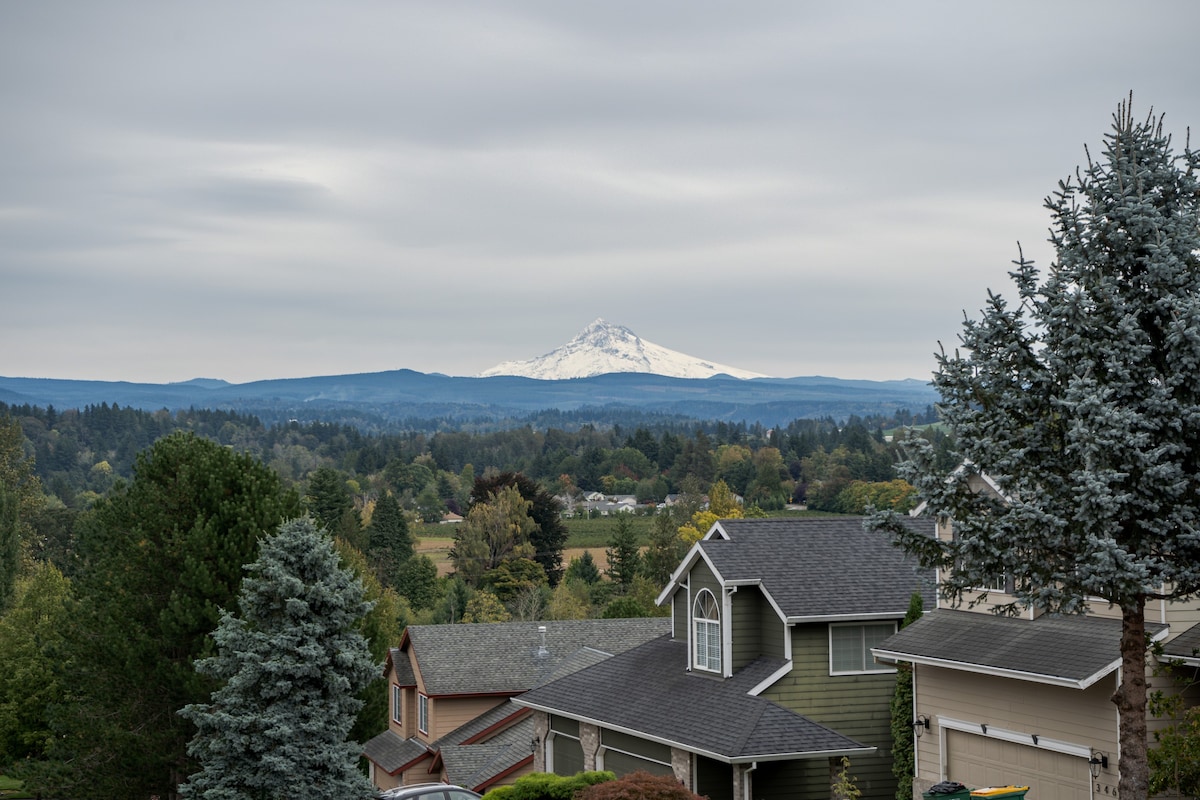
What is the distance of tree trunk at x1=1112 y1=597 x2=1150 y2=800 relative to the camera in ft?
49.2

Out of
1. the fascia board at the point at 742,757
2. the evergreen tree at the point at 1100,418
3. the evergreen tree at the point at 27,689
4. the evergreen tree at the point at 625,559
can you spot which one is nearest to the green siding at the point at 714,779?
the fascia board at the point at 742,757

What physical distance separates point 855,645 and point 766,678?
7.40ft

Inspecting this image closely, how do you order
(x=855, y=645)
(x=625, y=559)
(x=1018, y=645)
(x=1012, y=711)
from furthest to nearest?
(x=625, y=559) < (x=855, y=645) < (x=1012, y=711) < (x=1018, y=645)

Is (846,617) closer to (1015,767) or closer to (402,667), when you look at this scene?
(1015,767)

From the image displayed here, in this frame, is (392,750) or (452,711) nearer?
(452,711)

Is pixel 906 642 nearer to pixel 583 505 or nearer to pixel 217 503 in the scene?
pixel 217 503

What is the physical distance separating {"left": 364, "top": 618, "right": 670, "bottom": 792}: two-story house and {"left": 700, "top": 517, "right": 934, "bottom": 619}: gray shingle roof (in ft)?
29.9

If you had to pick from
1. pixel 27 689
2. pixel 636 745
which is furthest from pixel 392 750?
pixel 636 745

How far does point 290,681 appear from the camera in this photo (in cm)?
2425

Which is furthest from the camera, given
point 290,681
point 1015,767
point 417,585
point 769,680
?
point 417,585

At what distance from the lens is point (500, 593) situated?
90.0 metres

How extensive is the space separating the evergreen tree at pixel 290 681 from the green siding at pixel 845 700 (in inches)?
338

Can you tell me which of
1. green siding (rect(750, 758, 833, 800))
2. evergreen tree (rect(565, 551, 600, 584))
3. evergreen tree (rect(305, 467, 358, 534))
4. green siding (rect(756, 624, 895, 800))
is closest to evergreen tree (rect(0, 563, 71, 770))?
green siding (rect(750, 758, 833, 800))

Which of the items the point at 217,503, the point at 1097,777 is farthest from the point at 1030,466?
the point at 217,503
